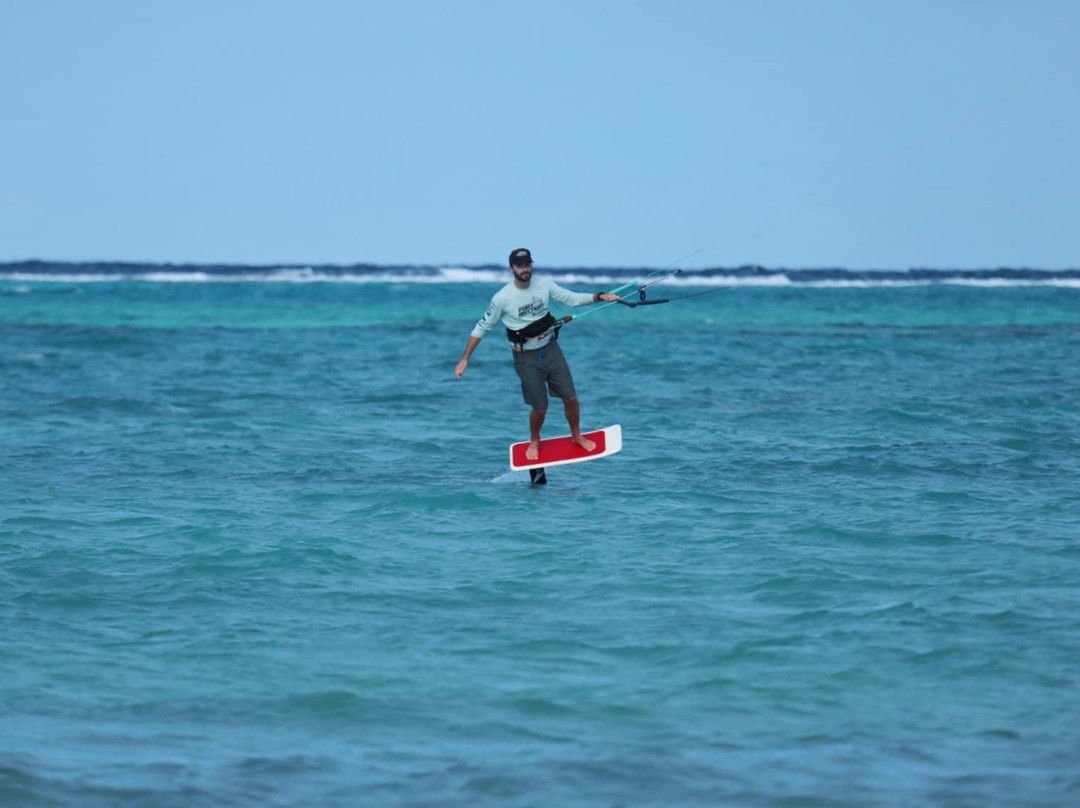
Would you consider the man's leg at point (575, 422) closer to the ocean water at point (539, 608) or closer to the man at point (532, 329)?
the man at point (532, 329)

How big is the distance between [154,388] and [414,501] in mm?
11511

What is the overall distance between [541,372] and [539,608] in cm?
437

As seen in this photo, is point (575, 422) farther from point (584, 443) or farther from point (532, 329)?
point (532, 329)

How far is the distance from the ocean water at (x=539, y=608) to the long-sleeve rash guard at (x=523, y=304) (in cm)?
155

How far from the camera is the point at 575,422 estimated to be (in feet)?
41.2

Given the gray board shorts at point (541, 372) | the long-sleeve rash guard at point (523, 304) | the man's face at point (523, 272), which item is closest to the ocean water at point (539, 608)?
the gray board shorts at point (541, 372)

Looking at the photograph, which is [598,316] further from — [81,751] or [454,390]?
[81,751]

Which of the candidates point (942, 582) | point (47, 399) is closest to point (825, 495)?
point (942, 582)

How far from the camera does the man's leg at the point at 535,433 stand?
12.3 metres

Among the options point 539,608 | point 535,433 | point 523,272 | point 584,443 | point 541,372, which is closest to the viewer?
point 539,608

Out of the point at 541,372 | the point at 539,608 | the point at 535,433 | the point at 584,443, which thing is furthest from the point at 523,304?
the point at 539,608

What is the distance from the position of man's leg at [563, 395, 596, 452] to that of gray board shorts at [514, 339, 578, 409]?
8.5 inches

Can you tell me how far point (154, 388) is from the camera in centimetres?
2173

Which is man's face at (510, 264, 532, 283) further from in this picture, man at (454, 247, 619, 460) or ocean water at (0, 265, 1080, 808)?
ocean water at (0, 265, 1080, 808)
